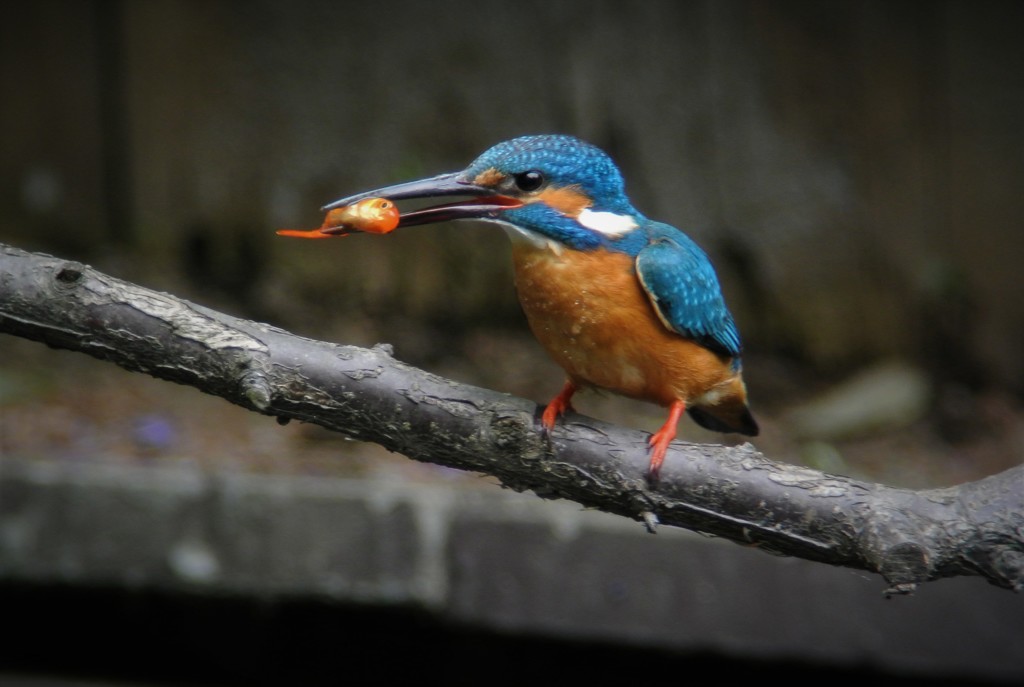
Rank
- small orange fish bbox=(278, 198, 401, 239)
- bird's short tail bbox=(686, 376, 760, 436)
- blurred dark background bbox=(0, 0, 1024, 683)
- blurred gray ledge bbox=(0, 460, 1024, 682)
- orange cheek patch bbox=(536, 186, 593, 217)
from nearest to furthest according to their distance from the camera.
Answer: small orange fish bbox=(278, 198, 401, 239)
orange cheek patch bbox=(536, 186, 593, 217)
bird's short tail bbox=(686, 376, 760, 436)
blurred gray ledge bbox=(0, 460, 1024, 682)
blurred dark background bbox=(0, 0, 1024, 683)

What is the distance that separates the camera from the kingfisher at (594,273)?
2.08 meters

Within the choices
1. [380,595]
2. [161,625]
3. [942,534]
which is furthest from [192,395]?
[942,534]

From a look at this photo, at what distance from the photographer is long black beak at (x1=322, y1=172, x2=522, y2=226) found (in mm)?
1943

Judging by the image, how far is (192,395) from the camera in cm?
400

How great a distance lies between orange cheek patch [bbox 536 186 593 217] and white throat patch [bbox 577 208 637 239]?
14mm

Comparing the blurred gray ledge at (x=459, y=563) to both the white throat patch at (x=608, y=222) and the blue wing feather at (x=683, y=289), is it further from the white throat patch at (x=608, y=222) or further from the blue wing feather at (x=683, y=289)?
the white throat patch at (x=608, y=222)

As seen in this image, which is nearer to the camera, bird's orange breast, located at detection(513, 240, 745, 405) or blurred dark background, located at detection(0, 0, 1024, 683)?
bird's orange breast, located at detection(513, 240, 745, 405)

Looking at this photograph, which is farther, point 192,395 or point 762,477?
point 192,395

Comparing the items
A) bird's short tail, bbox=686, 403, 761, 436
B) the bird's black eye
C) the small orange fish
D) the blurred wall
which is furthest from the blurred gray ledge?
the small orange fish

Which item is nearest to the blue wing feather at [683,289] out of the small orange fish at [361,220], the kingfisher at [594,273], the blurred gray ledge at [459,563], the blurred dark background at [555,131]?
the kingfisher at [594,273]

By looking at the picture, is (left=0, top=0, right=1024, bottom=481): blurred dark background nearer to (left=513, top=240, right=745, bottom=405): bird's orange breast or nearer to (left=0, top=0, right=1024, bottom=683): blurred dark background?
(left=0, top=0, right=1024, bottom=683): blurred dark background

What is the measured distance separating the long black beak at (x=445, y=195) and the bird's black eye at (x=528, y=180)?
0.10 feet

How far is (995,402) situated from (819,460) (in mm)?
910

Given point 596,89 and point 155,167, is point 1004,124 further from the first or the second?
point 155,167
